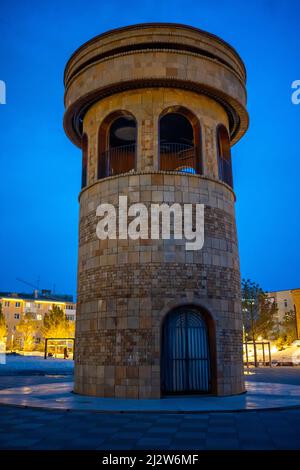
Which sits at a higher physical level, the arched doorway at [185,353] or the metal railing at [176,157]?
the metal railing at [176,157]

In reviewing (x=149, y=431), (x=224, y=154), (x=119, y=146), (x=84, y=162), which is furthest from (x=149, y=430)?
(x=119, y=146)

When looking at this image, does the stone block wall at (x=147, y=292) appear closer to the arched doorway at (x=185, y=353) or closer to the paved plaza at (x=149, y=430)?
the arched doorway at (x=185, y=353)

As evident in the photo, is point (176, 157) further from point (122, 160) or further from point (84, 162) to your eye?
point (84, 162)

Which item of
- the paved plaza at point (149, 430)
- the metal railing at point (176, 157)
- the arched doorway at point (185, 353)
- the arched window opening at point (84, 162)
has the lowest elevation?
the paved plaza at point (149, 430)

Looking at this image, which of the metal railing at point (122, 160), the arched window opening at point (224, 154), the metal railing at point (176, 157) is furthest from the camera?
the metal railing at point (176, 157)

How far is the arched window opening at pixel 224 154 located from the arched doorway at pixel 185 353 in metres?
6.42

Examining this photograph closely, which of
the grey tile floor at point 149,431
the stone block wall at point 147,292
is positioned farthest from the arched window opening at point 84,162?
the grey tile floor at point 149,431

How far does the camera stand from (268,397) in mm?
15664

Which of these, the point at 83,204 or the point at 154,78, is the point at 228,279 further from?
the point at 154,78

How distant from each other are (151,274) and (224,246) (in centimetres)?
346

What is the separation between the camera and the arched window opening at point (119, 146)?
19.1 m
